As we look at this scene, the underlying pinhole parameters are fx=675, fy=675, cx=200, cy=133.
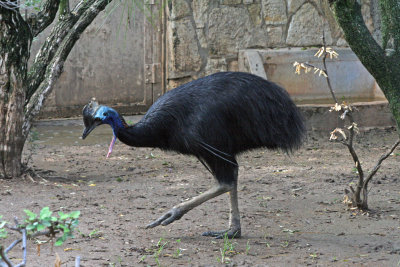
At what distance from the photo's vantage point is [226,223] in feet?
15.1

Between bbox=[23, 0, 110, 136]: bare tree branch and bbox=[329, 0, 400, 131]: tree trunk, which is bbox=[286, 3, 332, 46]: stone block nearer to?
bbox=[23, 0, 110, 136]: bare tree branch

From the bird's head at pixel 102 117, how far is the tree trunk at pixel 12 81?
4.05ft

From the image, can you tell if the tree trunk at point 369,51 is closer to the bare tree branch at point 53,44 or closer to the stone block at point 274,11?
the bare tree branch at point 53,44

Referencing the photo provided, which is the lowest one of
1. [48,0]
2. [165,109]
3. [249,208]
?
[249,208]

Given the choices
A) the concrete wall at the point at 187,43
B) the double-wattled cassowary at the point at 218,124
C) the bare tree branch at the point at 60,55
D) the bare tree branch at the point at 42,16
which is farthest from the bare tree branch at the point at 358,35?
the concrete wall at the point at 187,43

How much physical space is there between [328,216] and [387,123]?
324 centimetres

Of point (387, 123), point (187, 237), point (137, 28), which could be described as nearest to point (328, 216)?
point (187, 237)

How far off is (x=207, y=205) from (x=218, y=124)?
1158mm

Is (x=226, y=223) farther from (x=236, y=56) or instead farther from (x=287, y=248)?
(x=236, y=56)

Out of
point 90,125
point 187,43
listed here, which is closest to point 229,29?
point 187,43

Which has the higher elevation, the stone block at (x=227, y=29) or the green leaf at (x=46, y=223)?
the stone block at (x=227, y=29)

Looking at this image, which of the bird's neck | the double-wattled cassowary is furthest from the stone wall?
the bird's neck

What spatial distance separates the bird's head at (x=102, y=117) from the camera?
4.17 metres

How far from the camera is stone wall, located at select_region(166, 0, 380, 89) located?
27.2ft
